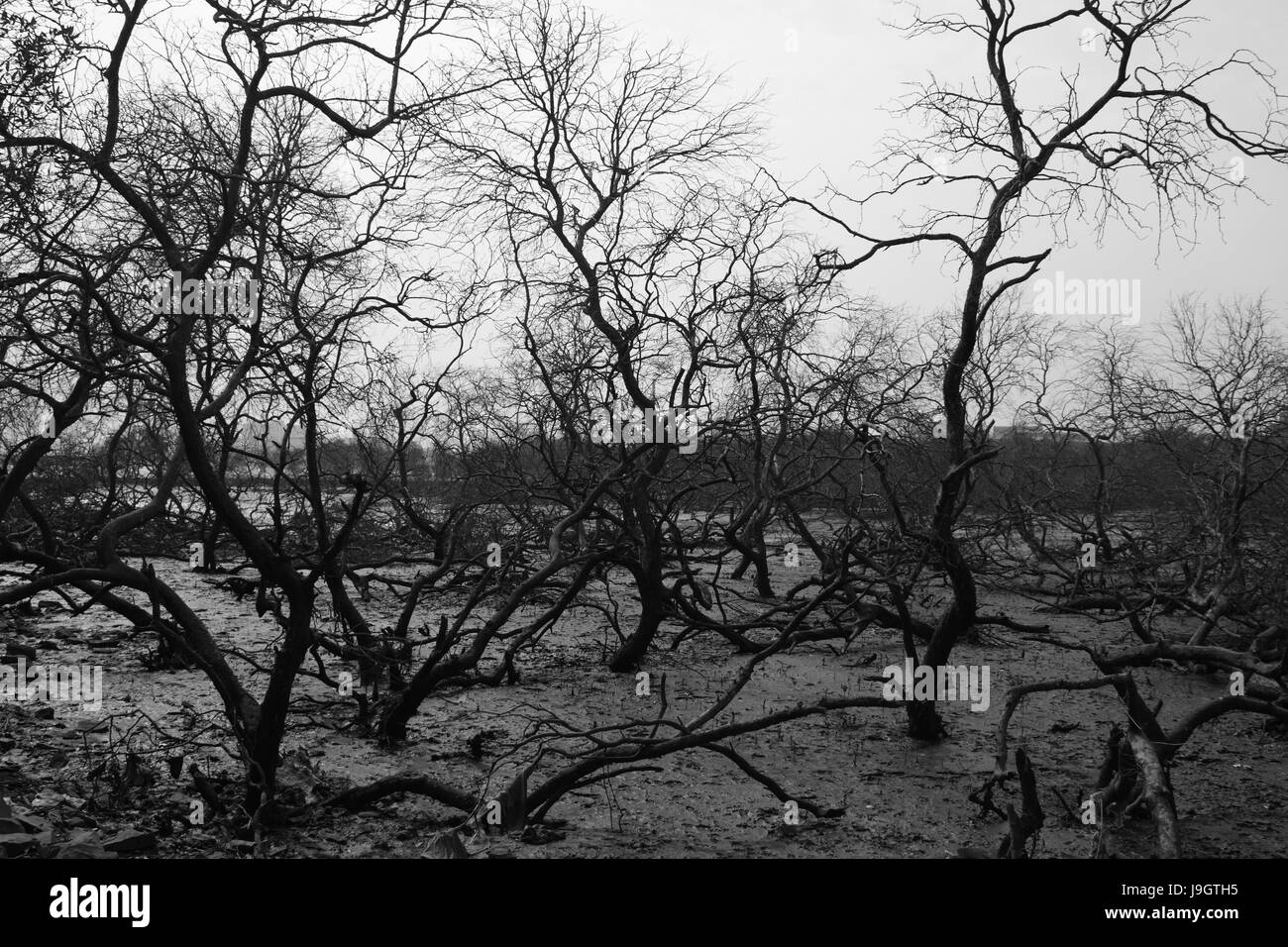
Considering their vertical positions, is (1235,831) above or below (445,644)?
below

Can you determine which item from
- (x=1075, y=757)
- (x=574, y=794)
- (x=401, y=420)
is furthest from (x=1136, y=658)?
(x=401, y=420)

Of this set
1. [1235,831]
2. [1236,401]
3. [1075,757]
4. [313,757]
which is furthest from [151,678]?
[1236,401]

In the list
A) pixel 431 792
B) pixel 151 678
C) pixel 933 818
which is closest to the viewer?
pixel 431 792

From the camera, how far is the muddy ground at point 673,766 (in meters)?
7.30

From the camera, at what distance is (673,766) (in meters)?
9.08

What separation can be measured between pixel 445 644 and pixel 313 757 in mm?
1443

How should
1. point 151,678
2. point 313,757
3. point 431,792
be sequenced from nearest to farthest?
point 431,792
point 313,757
point 151,678

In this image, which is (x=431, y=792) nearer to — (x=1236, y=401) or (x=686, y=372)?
(x=686, y=372)

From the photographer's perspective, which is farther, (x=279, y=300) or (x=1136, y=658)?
(x=279, y=300)

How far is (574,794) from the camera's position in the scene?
838cm

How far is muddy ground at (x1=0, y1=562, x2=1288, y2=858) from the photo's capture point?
7.30 meters

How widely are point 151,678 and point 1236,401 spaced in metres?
14.2
